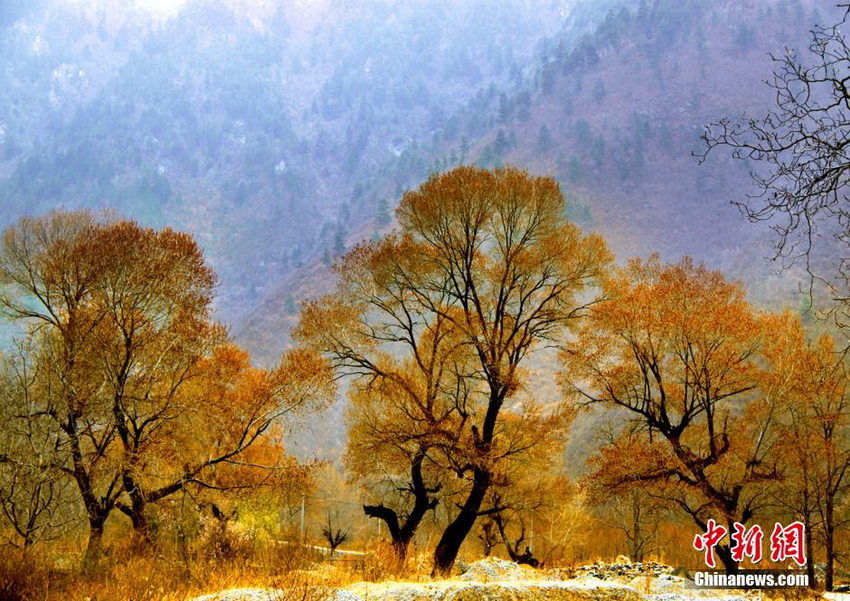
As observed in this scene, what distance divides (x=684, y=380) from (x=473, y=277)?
7.72m

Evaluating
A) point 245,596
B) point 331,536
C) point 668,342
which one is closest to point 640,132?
point 668,342

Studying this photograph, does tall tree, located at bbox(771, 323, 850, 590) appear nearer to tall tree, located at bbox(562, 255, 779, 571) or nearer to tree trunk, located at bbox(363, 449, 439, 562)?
tall tree, located at bbox(562, 255, 779, 571)

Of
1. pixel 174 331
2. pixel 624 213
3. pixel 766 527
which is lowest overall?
pixel 766 527

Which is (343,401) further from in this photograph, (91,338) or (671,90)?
(671,90)

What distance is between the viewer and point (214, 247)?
7156 inches

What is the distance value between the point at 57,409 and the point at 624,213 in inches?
4720

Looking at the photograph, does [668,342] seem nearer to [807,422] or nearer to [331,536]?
[807,422]

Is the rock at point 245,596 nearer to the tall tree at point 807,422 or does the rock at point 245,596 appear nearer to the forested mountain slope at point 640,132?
the tall tree at point 807,422

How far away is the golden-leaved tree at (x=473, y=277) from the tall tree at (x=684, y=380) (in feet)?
6.20

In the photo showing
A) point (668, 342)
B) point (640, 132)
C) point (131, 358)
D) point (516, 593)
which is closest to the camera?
→ point (516, 593)

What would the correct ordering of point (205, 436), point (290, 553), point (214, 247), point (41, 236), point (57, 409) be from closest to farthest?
point (290, 553), point (57, 409), point (205, 436), point (41, 236), point (214, 247)

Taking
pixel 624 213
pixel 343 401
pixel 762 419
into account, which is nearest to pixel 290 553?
pixel 762 419

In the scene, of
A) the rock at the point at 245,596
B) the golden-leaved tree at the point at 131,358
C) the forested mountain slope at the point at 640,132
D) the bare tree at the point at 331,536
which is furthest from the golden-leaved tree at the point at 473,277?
the forested mountain slope at the point at 640,132

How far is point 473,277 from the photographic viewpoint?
2064 cm
